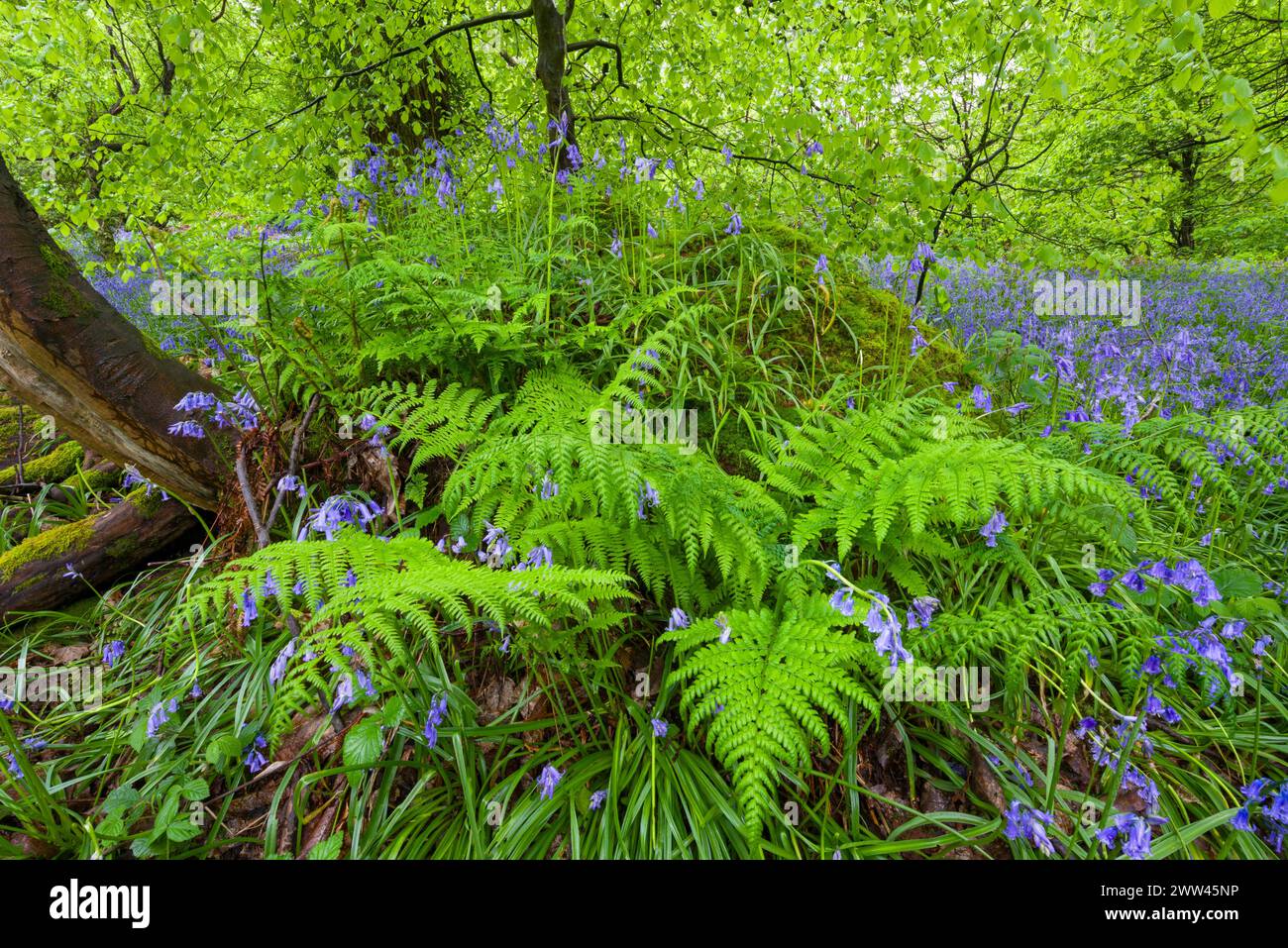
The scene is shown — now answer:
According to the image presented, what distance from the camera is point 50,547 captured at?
2.78 m

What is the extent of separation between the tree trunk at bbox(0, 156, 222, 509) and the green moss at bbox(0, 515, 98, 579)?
0.48m

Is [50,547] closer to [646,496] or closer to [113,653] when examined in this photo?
[113,653]

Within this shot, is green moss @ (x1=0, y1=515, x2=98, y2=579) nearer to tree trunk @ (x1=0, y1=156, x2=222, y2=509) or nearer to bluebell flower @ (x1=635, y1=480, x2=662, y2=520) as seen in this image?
tree trunk @ (x1=0, y1=156, x2=222, y2=509)

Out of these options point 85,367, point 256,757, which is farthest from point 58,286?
point 256,757

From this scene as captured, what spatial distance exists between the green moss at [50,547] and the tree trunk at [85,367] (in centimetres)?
48

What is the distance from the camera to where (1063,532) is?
7.85ft

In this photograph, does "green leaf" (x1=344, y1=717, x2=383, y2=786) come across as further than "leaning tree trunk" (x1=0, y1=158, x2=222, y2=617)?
No

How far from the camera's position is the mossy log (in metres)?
2.72

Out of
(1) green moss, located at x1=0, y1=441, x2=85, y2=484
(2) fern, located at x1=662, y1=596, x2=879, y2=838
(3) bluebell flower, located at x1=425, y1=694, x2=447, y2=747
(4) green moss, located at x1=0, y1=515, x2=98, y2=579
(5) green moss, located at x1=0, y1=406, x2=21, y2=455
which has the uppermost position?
(5) green moss, located at x1=0, y1=406, x2=21, y2=455

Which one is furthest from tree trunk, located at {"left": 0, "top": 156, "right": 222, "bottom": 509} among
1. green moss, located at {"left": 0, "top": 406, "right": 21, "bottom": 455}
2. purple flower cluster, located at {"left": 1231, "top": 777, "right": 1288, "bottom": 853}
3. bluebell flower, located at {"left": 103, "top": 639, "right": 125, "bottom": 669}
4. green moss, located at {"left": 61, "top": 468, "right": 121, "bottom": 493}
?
purple flower cluster, located at {"left": 1231, "top": 777, "right": 1288, "bottom": 853}

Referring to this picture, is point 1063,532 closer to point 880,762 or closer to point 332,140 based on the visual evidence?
point 880,762

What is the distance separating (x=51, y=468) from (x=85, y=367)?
1.63 m

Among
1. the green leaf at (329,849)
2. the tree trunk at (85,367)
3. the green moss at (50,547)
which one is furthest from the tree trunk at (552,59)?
the green leaf at (329,849)
